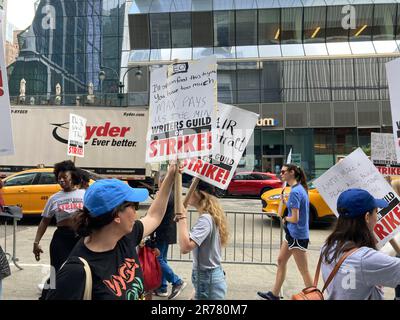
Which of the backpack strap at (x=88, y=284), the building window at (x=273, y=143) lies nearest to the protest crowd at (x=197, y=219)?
the backpack strap at (x=88, y=284)

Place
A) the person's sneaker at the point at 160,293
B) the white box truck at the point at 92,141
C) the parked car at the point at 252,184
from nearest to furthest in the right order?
the person's sneaker at the point at 160,293
the white box truck at the point at 92,141
the parked car at the point at 252,184

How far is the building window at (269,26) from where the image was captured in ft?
107

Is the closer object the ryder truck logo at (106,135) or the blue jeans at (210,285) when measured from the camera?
the blue jeans at (210,285)

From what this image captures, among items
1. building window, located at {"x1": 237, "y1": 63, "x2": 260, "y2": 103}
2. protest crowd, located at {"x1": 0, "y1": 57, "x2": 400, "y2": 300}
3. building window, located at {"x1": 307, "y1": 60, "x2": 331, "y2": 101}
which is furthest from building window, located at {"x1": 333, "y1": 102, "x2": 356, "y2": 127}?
protest crowd, located at {"x1": 0, "y1": 57, "x2": 400, "y2": 300}

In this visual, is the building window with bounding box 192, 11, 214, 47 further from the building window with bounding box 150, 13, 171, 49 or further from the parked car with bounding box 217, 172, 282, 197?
the parked car with bounding box 217, 172, 282, 197

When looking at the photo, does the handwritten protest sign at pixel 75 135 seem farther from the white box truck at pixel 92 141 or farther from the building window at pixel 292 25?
the building window at pixel 292 25

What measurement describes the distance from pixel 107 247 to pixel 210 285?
1672 millimetres

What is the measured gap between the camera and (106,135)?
1725 centimetres

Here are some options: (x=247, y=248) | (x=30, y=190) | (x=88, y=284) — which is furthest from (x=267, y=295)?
(x=30, y=190)

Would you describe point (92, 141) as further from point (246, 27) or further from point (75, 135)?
point (246, 27)

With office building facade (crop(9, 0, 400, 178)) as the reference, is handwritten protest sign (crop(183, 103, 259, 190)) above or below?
below

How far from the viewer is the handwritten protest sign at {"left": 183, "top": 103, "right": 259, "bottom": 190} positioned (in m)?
3.71
